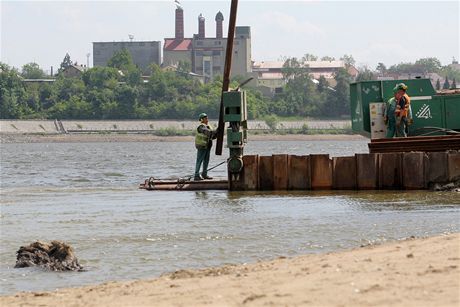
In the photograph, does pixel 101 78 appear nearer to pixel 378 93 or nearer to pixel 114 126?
pixel 114 126

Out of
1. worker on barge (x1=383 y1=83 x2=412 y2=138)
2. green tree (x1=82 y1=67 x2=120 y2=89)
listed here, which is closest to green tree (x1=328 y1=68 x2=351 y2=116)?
green tree (x1=82 y1=67 x2=120 y2=89)

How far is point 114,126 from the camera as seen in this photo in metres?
171

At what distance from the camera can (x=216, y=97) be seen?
17962cm

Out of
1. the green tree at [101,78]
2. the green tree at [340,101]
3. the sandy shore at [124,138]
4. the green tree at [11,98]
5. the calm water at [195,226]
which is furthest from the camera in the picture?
the green tree at [101,78]

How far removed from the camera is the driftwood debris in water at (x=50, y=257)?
1467cm

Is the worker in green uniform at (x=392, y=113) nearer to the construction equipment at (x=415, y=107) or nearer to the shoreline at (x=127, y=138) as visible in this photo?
the construction equipment at (x=415, y=107)

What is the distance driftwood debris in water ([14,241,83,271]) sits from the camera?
48.1ft

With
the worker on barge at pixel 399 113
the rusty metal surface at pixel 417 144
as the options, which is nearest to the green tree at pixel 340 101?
the worker on barge at pixel 399 113

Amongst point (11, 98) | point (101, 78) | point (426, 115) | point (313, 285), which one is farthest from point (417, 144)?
point (101, 78)

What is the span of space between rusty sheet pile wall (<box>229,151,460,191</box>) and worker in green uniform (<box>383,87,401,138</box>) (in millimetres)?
1689

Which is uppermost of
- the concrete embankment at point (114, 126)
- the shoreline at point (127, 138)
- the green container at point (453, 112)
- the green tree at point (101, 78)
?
the green tree at point (101, 78)

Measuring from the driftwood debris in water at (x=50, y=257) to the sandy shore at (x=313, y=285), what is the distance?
82.4 inches

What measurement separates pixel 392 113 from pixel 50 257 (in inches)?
539

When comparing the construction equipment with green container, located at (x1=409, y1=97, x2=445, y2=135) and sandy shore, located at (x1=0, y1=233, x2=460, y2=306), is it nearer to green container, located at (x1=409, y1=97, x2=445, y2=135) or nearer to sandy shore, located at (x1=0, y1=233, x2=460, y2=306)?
green container, located at (x1=409, y1=97, x2=445, y2=135)
